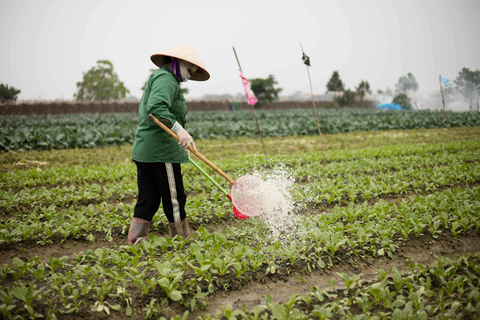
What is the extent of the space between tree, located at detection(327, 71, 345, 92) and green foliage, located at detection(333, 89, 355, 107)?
0.95 metres

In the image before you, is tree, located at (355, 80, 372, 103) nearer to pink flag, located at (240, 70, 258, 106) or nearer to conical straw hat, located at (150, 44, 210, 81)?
pink flag, located at (240, 70, 258, 106)

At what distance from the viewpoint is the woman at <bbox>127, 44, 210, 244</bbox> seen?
281 cm

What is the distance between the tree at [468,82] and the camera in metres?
12.4

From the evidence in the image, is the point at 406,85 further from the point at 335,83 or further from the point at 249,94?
the point at 249,94

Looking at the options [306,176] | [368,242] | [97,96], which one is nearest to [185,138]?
[368,242]

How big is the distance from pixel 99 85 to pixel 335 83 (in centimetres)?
3131

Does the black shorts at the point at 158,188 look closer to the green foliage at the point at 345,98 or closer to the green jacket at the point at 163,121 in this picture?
the green jacket at the point at 163,121

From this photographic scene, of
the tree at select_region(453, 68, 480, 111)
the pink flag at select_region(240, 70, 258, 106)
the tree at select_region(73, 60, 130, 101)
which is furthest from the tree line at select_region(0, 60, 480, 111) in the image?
the pink flag at select_region(240, 70, 258, 106)

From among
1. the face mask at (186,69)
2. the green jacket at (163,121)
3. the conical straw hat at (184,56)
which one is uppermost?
the conical straw hat at (184,56)

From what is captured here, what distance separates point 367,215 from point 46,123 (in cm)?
1550

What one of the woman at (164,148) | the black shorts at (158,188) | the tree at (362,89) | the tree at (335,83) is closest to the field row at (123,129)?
the woman at (164,148)

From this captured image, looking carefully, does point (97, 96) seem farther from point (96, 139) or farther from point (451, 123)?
point (451, 123)

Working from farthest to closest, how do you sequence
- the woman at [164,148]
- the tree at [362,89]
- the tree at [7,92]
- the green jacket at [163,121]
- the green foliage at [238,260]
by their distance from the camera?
the tree at [362,89] → the tree at [7,92] → the woman at [164,148] → the green jacket at [163,121] → the green foliage at [238,260]

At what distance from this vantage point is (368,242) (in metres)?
3.11
